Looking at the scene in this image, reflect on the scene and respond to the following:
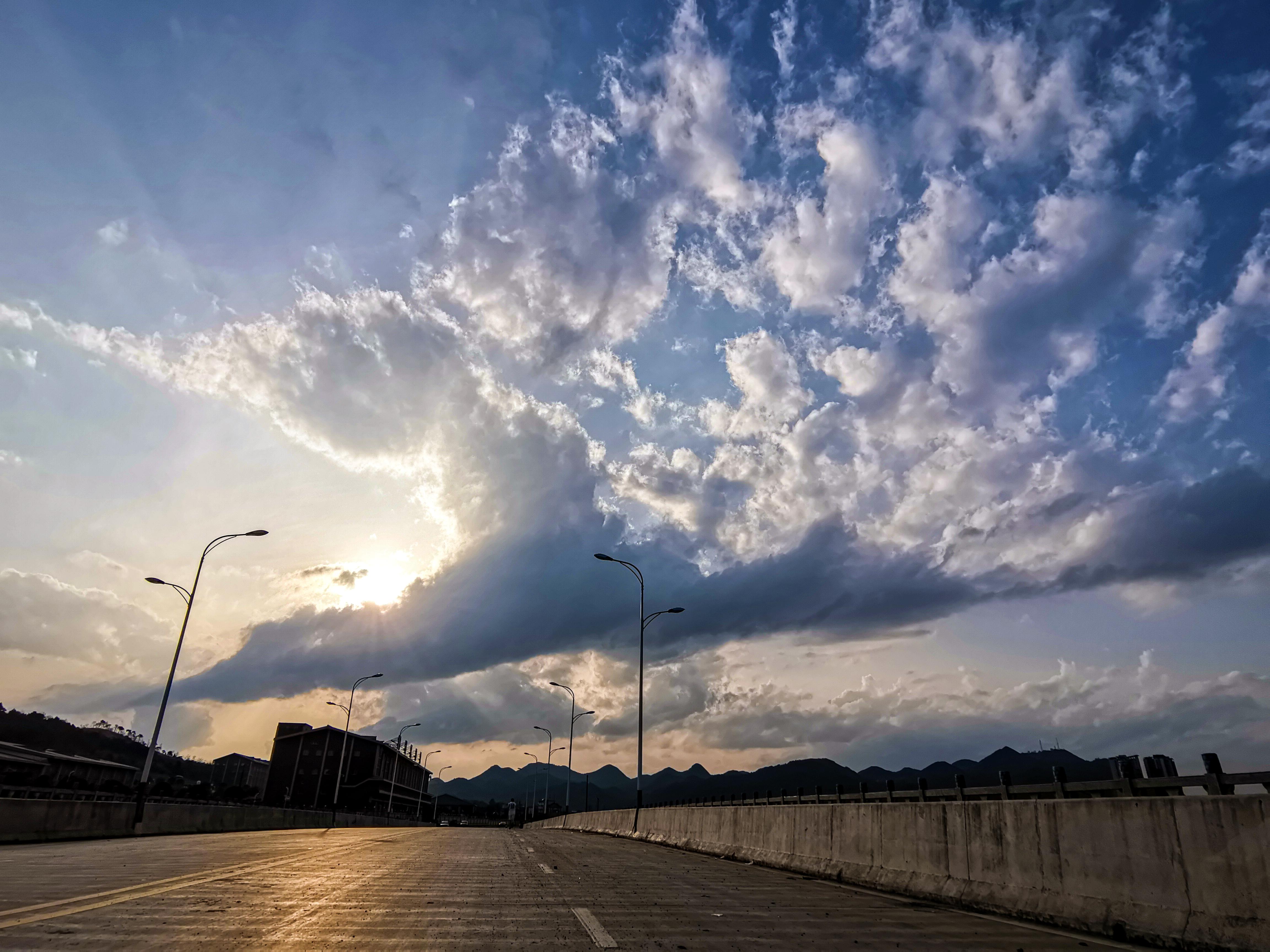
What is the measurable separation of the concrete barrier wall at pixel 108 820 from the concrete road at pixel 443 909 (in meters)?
3.34

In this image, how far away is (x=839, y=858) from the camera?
13.6 metres

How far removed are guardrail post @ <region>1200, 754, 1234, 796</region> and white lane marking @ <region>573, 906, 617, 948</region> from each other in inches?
230

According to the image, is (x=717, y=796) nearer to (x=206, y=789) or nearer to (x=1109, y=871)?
(x=1109, y=871)

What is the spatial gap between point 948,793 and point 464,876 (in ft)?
25.3

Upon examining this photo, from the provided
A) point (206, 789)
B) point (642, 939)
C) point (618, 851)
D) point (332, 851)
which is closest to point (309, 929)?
point (642, 939)

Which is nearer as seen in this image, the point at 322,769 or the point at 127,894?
the point at 127,894

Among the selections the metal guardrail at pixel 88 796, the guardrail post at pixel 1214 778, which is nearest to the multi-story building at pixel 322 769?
the metal guardrail at pixel 88 796

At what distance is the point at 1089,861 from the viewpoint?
8055 millimetres

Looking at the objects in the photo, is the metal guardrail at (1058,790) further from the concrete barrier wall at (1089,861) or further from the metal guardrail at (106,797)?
the metal guardrail at (106,797)

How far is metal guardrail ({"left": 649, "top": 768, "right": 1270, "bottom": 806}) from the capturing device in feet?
23.5

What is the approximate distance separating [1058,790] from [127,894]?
1083cm

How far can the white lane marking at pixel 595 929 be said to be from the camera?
5.93 metres

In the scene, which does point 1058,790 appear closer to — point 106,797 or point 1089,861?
point 1089,861

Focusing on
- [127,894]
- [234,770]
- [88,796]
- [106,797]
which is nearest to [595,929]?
[127,894]
